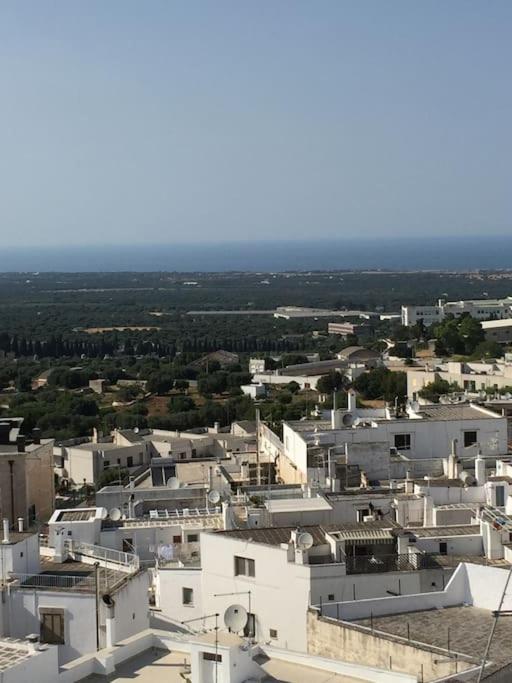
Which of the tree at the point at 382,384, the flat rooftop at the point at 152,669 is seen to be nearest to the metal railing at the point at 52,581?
the flat rooftop at the point at 152,669

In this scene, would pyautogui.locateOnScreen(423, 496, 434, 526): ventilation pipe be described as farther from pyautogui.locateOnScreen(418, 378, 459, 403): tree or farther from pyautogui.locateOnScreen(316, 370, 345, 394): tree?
pyautogui.locateOnScreen(316, 370, 345, 394): tree

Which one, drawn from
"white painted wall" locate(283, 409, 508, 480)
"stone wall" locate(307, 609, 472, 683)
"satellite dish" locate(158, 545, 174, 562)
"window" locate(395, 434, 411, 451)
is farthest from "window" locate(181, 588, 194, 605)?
"window" locate(395, 434, 411, 451)

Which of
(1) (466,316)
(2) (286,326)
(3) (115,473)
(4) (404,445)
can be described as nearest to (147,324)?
(2) (286,326)

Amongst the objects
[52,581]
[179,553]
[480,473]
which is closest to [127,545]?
[179,553]

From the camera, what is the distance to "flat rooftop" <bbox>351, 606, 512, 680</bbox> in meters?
12.9

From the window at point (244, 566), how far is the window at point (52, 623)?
2995mm

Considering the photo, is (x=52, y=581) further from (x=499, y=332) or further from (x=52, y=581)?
(x=499, y=332)

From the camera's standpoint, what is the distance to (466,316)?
6384 centimetres

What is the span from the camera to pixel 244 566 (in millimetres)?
16109

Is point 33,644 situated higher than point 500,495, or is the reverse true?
point 33,644

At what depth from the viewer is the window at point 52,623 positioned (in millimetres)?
13570

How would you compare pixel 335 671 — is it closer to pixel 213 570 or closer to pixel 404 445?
pixel 213 570

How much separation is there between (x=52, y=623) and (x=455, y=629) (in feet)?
12.9

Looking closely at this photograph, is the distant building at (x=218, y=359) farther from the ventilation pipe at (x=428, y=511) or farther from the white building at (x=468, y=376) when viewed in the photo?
the ventilation pipe at (x=428, y=511)
